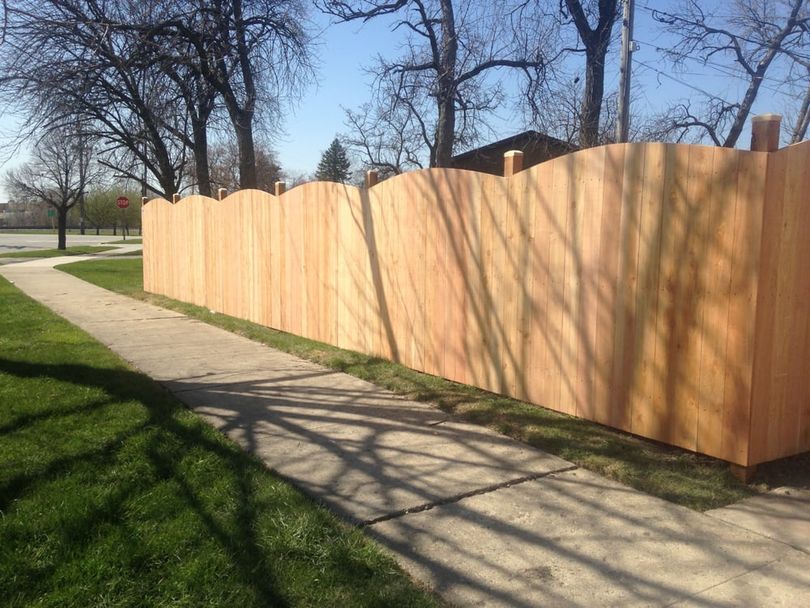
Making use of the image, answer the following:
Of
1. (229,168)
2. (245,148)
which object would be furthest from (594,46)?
(229,168)

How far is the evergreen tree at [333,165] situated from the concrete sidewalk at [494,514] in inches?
2118

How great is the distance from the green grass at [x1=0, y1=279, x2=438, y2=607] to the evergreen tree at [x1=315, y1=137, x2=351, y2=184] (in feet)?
178

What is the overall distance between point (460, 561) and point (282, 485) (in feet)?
4.08

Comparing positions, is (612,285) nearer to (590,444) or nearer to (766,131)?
(590,444)

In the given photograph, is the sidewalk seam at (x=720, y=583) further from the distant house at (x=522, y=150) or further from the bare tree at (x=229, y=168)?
the bare tree at (x=229, y=168)

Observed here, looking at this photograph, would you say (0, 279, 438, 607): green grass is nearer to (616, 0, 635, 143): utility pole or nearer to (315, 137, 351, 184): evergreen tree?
(616, 0, 635, 143): utility pole

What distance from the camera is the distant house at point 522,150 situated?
1555 cm

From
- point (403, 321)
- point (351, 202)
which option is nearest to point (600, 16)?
point (351, 202)

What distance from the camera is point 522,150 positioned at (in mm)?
14906

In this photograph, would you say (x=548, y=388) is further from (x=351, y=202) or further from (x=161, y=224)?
(x=161, y=224)

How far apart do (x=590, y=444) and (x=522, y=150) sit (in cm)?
1070

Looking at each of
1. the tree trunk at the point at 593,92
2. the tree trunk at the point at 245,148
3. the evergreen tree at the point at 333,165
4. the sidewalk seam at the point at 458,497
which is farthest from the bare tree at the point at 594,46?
the evergreen tree at the point at 333,165

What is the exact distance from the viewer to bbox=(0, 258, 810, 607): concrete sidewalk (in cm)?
320

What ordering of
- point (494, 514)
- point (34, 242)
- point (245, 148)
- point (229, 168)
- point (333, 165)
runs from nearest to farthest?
point (494, 514) < point (245, 148) < point (229, 168) < point (34, 242) < point (333, 165)
